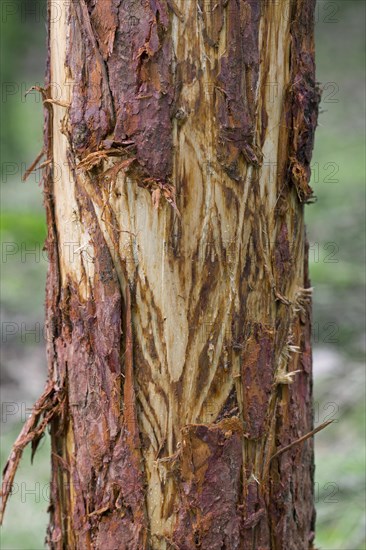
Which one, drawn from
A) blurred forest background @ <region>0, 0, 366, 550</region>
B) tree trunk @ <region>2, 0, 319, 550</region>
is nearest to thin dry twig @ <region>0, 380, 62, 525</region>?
tree trunk @ <region>2, 0, 319, 550</region>

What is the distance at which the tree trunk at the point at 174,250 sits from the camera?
1257 mm

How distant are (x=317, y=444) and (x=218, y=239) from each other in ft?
9.74

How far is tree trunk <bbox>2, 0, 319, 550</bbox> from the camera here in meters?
1.26

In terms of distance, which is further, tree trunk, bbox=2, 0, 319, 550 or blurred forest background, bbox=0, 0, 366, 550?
blurred forest background, bbox=0, 0, 366, 550

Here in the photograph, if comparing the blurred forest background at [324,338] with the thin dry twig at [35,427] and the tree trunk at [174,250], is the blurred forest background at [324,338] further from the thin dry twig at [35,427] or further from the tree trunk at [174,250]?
the tree trunk at [174,250]

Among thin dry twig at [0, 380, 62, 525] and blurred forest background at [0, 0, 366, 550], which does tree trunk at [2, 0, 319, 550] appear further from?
blurred forest background at [0, 0, 366, 550]

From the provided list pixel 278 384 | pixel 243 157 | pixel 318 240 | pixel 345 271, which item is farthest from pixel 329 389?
pixel 243 157

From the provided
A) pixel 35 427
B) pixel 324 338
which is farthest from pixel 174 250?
pixel 324 338

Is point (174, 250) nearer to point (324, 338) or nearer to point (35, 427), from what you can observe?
point (35, 427)

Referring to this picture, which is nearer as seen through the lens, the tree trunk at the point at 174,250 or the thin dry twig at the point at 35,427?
the tree trunk at the point at 174,250

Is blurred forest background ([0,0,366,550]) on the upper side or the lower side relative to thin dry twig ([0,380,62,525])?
upper

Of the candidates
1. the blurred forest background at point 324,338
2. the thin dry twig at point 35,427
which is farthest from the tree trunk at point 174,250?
the blurred forest background at point 324,338

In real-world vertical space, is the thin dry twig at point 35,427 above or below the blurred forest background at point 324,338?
below

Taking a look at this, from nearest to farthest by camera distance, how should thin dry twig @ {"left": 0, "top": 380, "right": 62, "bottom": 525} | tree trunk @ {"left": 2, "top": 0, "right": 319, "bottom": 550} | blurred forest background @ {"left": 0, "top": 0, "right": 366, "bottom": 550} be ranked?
tree trunk @ {"left": 2, "top": 0, "right": 319, "bottom": 550} < thin dry twig @ {"left": 0, "top": 380, "right": 62, "bottom": 525} < blurred forest background @ {"left": 0, "top": 0, "right": 366, "bottom": 550}
